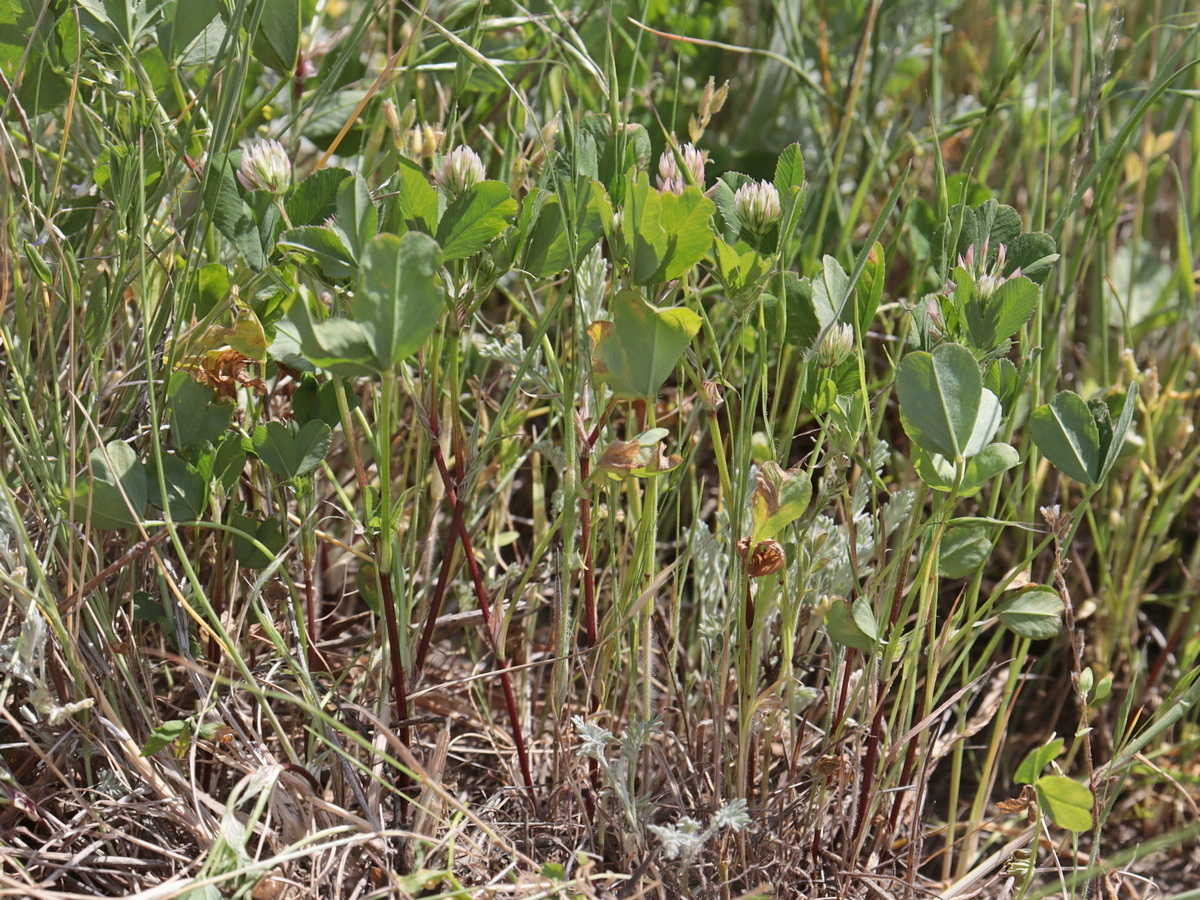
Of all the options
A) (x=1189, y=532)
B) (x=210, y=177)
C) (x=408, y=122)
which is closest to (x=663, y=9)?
(x=408, y=122)

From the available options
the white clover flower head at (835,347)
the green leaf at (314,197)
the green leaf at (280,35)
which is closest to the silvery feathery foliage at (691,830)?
the white clover flower head at (835,347)

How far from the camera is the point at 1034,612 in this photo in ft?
2.79

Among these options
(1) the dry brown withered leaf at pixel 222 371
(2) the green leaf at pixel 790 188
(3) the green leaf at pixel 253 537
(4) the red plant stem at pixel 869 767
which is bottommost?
(4) the red plant stem at pixel 869 767

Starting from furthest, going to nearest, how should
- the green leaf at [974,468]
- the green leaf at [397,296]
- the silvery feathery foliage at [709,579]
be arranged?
the silvery feathery foliage at [709,579], the green leaf at [974,468], the green leaf at [397,296]

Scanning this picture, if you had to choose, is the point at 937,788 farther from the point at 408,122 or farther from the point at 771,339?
the point at 408,122

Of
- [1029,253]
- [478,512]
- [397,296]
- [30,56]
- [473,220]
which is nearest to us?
[397,296]

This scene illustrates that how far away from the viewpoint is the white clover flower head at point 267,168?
764 millimetres

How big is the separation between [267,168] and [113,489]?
28cm

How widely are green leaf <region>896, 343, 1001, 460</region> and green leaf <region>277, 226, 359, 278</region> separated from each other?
A: 0.40 m

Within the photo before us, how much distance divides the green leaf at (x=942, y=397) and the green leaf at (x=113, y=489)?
0.58 m

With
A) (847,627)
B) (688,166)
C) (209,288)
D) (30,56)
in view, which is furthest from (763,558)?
(30,56)

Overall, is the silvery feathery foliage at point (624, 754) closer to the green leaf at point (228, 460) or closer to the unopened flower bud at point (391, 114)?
the green leaf at point (228, 460)

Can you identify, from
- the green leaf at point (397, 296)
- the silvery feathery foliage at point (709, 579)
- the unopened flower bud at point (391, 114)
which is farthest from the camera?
the silvery feathery foliage at point (709, 579)

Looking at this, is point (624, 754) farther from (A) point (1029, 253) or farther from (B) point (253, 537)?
(A) point (1029, 253)
